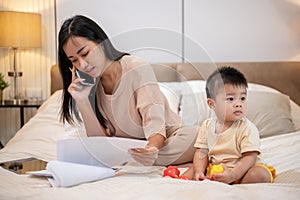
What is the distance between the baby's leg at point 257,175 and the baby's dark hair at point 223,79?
0.28 m

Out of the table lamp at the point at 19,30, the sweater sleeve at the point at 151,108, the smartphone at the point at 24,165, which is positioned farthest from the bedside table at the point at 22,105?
the sweater sleeve at the point at 151,108

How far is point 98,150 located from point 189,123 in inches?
17.6

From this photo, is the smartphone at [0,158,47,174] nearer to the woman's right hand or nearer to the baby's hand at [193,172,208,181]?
the woman's right hand

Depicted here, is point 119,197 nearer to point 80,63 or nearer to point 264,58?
point 80,63

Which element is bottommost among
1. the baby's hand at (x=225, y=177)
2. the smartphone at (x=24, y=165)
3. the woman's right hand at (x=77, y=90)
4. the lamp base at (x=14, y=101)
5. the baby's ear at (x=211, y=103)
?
the lamp base at (x=14, y=101)

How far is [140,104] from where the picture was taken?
1.50 m

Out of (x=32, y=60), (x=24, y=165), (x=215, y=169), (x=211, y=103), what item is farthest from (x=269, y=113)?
(x=32, y=60)

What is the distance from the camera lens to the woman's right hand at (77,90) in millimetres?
1553

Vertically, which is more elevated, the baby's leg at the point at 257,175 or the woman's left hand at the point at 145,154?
the woman's left hand at the point at 145,154

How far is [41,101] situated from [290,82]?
168cm

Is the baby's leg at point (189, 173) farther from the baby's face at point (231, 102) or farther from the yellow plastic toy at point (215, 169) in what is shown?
the baby's face at point (231, 102)

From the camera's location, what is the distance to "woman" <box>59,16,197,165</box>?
1487 millimetres

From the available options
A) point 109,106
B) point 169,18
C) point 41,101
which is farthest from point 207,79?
point 41,101

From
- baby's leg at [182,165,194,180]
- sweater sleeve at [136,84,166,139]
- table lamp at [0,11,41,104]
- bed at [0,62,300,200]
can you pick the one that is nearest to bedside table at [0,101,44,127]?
bed at [0,62,300,200]
